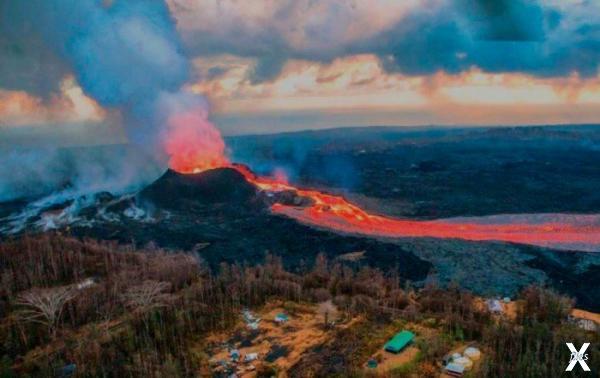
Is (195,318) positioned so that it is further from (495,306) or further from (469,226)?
(469,226)

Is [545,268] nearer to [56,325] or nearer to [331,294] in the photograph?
[331,294]

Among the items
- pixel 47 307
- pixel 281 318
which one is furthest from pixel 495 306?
pixel 47 307

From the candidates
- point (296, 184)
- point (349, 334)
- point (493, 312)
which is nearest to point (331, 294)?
point (349, 334)

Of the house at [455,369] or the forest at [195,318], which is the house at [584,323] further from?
the house at [455,369]

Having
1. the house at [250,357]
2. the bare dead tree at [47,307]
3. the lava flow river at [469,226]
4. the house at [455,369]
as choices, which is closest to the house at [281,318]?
the house at [250,357]

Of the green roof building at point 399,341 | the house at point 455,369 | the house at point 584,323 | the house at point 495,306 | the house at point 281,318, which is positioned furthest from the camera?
the house at point 495,306

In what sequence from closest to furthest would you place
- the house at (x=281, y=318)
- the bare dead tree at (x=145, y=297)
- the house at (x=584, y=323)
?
the house at (x=584, y=323)
the bare dead tree at (x=145, y=297)
the house at (x=281, y=318)
